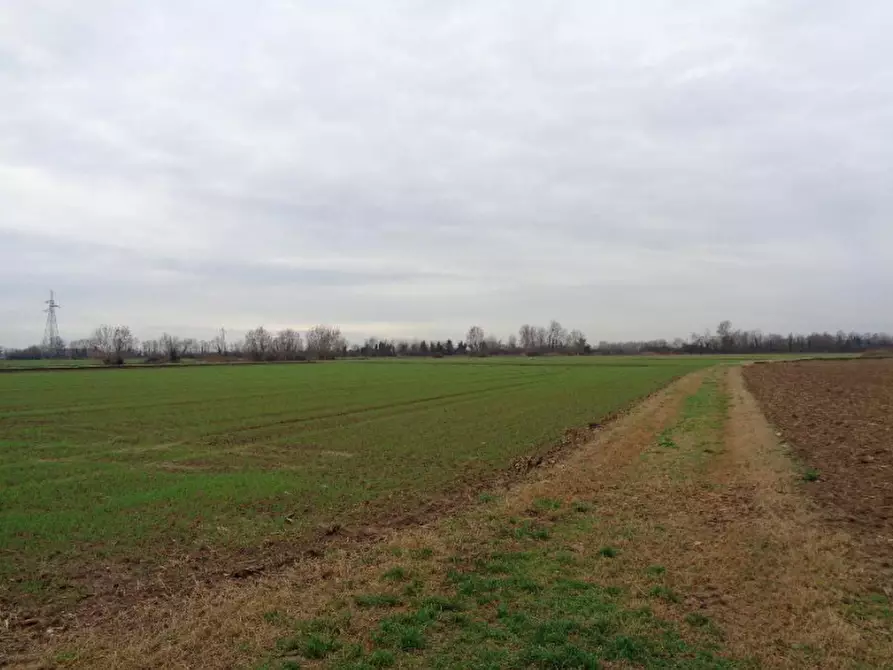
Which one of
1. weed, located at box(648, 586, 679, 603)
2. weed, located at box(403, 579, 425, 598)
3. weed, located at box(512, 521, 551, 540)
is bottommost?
weed, located at box(512, 521, 551, 540)

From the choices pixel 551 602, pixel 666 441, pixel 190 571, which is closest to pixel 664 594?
pixel 551 602

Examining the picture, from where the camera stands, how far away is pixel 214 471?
16.8m

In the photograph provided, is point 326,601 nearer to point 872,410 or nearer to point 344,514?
point 344,514

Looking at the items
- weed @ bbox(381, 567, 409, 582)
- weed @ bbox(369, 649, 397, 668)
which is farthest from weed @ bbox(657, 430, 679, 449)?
weed @ bbox(369, 649, 397, 668)

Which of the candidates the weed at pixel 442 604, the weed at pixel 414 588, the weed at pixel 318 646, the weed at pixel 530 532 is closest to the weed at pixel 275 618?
the weed at pixel 318 646

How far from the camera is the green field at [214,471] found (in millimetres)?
9664

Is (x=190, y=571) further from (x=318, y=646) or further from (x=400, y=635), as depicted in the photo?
(x=400, y=635)

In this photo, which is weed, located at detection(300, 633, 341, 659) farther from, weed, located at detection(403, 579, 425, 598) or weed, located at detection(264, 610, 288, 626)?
weed, located at detection(403, 579, 425, 598)

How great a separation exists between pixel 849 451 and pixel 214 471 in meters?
18.3

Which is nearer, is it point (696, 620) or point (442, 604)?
point (696, 620)

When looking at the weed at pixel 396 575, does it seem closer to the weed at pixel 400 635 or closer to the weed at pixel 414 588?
the weed at pixel 414 588

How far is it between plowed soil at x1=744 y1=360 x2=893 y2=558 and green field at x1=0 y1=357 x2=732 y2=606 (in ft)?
25.9

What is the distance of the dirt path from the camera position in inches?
218

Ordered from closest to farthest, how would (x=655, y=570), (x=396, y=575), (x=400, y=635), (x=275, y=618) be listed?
(x=400, y=635)
(x=275, y=618)
(x=396, y=575)
(x=655, y=570)
